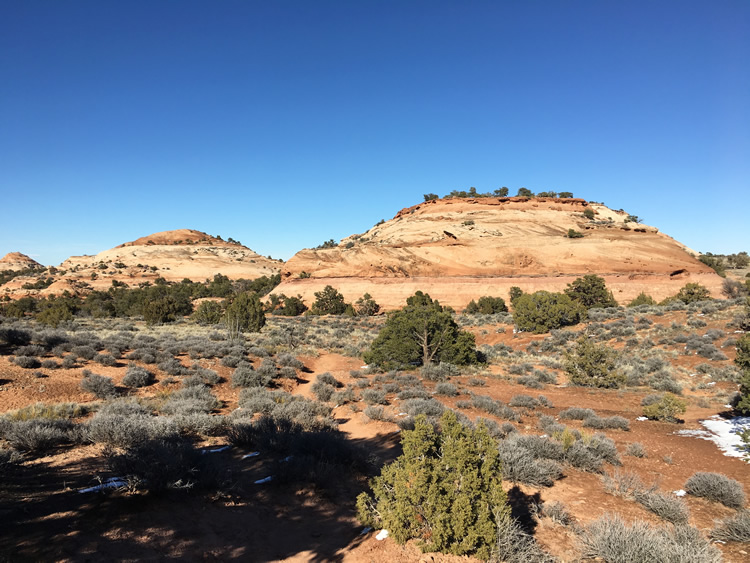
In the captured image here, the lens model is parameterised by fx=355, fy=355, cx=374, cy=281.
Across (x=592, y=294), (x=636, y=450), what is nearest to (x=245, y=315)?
(x=636, y=450)

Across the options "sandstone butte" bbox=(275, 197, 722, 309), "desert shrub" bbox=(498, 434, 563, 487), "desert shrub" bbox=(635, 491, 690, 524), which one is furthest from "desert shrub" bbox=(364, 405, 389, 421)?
"sandstone butte" bbox=(275, 197, 722, 309)

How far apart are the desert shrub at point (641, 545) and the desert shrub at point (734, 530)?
438 millimetres

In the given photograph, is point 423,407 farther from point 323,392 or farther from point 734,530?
point 734,530

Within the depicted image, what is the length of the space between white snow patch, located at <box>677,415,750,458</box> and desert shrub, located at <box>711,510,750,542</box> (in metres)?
3.68

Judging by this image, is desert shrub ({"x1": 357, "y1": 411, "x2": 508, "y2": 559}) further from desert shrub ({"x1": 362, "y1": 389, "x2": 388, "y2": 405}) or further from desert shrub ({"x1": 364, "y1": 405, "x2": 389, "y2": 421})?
desert shrub ({"x1": 362, "y1": 389, "x2": 388, "y2": 405})

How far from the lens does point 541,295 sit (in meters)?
27.1

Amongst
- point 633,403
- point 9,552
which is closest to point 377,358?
point 633,403

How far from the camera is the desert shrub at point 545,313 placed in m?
25.5

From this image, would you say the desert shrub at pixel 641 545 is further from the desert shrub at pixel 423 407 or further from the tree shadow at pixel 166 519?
the desert shrub at pixel 423 407

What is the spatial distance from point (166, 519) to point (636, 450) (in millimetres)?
8458

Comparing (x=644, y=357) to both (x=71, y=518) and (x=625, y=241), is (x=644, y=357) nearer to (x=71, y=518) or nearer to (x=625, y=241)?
(x=71, y=518)

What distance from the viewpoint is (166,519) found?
3.99m

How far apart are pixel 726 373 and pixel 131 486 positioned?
18.9 meters

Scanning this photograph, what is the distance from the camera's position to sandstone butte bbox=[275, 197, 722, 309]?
133 ft
